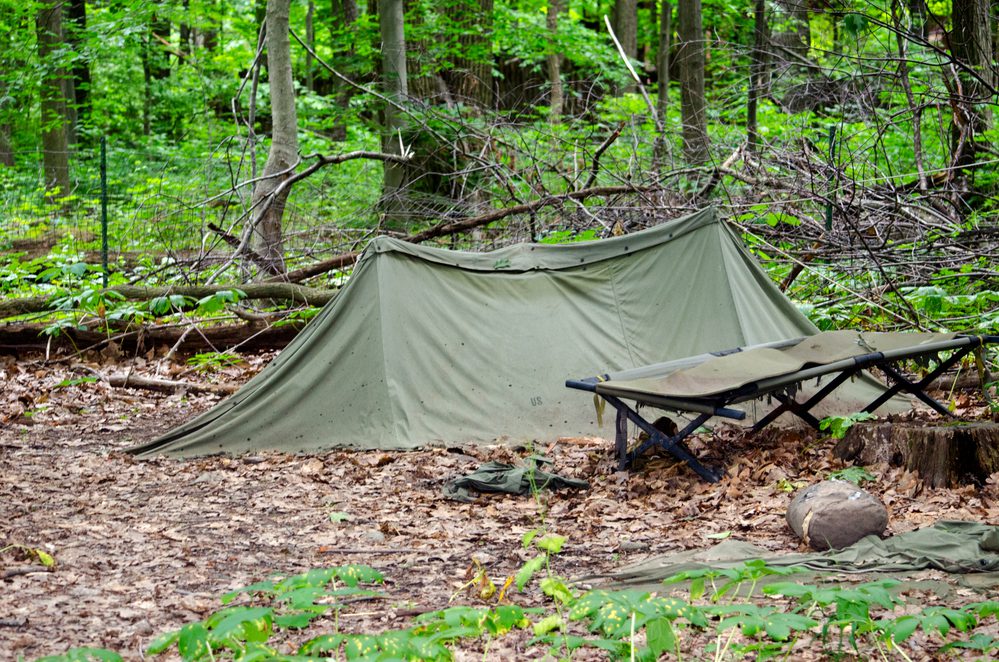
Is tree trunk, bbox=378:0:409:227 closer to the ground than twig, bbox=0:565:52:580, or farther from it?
farther from it

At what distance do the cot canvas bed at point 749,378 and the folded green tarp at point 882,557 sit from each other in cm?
105

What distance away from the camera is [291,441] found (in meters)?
6.48

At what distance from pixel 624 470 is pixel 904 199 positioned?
405 centimetres

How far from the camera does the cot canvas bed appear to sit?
516cm

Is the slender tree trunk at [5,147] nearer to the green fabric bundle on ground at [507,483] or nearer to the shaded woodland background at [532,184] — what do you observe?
the shaded woodland background at [532,184]

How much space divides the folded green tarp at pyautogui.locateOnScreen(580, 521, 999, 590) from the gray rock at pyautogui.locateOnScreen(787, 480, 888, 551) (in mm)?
64

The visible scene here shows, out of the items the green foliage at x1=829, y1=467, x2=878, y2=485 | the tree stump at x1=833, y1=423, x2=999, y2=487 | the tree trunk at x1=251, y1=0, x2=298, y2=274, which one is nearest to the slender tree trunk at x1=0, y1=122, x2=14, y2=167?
the tree trunk at x1=251, y1=0, x2=298, y2=274

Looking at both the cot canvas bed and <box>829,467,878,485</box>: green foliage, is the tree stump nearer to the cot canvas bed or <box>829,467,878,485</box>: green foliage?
<box>829,467,878,485</box>: green foliage

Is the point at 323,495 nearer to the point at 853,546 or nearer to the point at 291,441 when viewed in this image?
the point at 291,441

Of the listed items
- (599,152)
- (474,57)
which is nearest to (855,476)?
(599,152)

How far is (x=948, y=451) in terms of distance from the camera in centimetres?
488

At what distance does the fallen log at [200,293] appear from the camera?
8.16 metres

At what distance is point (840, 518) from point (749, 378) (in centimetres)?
119

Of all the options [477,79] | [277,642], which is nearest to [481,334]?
[277,642]
